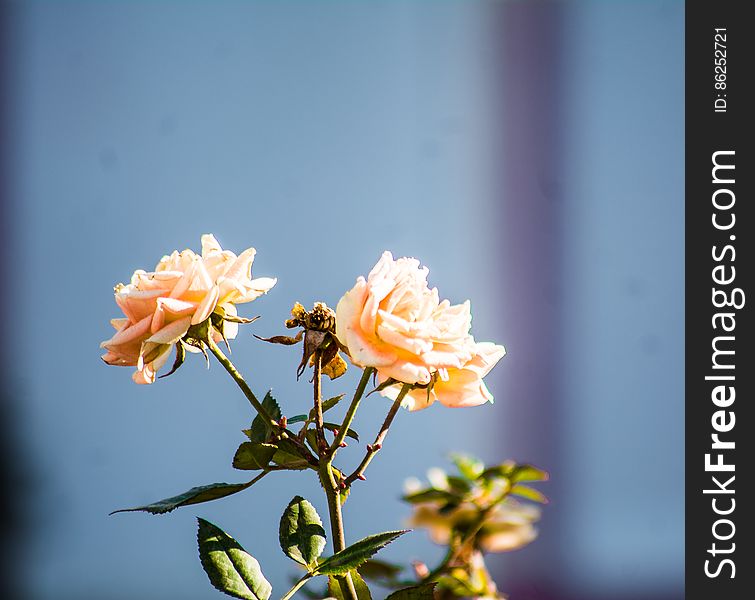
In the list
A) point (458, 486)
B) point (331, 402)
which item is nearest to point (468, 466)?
point (458, 486)

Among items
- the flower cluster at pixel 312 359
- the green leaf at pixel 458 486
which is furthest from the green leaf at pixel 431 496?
the flower cluster at pixel 312 359

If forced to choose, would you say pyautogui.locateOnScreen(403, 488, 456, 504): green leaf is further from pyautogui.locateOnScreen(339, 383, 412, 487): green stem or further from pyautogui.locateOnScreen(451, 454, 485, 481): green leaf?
pyautogui.locateOnScreen(339, 383, 412, 487): green stem

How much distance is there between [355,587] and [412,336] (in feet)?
0.34

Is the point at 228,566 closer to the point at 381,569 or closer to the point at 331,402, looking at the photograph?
the point at 331,402

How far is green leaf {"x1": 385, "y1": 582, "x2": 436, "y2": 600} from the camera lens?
0.95 feet

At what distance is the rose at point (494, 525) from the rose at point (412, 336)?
250 mm

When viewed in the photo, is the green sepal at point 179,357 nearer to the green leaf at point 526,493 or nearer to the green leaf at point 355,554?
the green leaf at point 355,554

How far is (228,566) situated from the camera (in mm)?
292

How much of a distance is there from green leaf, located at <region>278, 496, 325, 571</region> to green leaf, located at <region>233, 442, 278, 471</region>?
0.07 feet

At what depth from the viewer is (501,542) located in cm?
57
